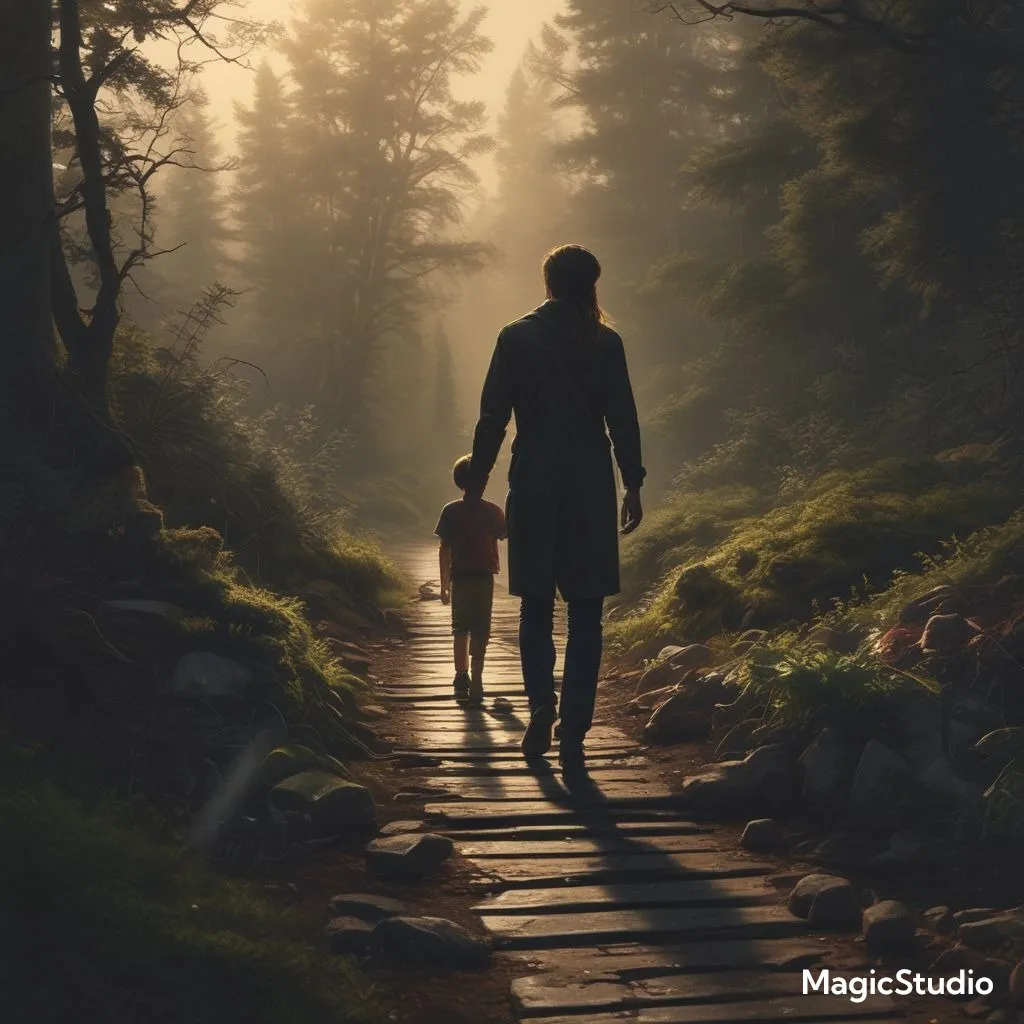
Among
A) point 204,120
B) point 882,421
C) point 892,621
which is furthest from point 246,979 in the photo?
point 204,120

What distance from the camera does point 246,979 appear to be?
3.74 m

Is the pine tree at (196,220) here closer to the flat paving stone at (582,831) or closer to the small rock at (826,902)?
the flat paving stone at (582,831)

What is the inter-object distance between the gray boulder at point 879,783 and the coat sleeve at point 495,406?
8.28 ft

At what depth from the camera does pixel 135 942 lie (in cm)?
374

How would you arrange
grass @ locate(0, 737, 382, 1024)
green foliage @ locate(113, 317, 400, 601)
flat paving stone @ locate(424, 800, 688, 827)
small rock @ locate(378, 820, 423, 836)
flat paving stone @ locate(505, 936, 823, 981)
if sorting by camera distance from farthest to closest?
green foliage @ locate(113, 317, 400, 601) < flat paving stone @ locate(424, 800, 688, 827) < small rock @ locate(378, 820, 423, 836) < flat paving stone @ locate(505, 936, 823, 981) < grass @ locate(0, 737, 382, 1024)

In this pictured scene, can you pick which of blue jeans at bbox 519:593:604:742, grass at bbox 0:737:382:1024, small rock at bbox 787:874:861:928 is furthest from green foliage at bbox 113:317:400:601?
small rock at bbox 787:874:861:928

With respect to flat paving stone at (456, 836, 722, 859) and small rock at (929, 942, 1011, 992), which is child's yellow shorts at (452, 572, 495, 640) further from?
small rock at (929, 942, 1011, 992)

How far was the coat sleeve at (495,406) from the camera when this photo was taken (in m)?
6.72

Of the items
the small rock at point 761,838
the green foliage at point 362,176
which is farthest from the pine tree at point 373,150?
the small rock at point 761,838

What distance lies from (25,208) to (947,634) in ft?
23.1

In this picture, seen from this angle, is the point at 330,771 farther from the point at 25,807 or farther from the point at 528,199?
the point at 528,199

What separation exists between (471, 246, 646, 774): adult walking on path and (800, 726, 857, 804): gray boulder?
1215mm

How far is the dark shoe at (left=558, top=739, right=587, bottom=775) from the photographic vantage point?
6.75m

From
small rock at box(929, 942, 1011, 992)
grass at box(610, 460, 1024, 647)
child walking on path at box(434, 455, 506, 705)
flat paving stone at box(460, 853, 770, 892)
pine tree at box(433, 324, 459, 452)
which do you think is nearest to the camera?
small rock at box(929, 942, 1011, 992)
